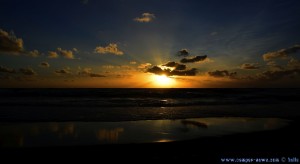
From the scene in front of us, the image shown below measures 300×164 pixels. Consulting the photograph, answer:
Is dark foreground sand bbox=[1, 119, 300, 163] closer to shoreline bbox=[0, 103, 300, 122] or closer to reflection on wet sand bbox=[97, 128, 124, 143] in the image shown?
reflection on wet sand bbox=[97, 128, 124, 143]

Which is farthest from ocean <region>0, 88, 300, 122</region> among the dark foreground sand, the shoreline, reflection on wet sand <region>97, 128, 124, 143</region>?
the dark foreground sand

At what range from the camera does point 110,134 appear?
520 inches

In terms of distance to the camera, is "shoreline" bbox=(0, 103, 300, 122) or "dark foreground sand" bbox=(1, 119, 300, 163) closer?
"dark foreground sand" bbox=(1, 119, 300, 163)

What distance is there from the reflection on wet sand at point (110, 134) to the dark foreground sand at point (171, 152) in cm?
142

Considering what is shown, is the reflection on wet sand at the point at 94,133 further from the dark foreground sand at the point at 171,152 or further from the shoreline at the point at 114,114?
the shoreline at the point at 114,114

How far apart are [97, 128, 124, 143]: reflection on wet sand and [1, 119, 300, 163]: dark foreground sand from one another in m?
1.42

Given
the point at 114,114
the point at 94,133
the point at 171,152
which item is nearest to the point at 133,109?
the point at 114,114

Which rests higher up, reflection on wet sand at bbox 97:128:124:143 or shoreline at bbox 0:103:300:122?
shoreline at bbox 0:103:300:122

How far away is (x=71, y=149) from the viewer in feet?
32.9

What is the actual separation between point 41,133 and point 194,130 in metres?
8.36

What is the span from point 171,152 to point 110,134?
15.2 feet

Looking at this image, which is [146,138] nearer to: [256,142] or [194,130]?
[194,130]

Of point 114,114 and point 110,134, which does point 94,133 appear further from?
point 114,114

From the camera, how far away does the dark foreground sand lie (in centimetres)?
872
